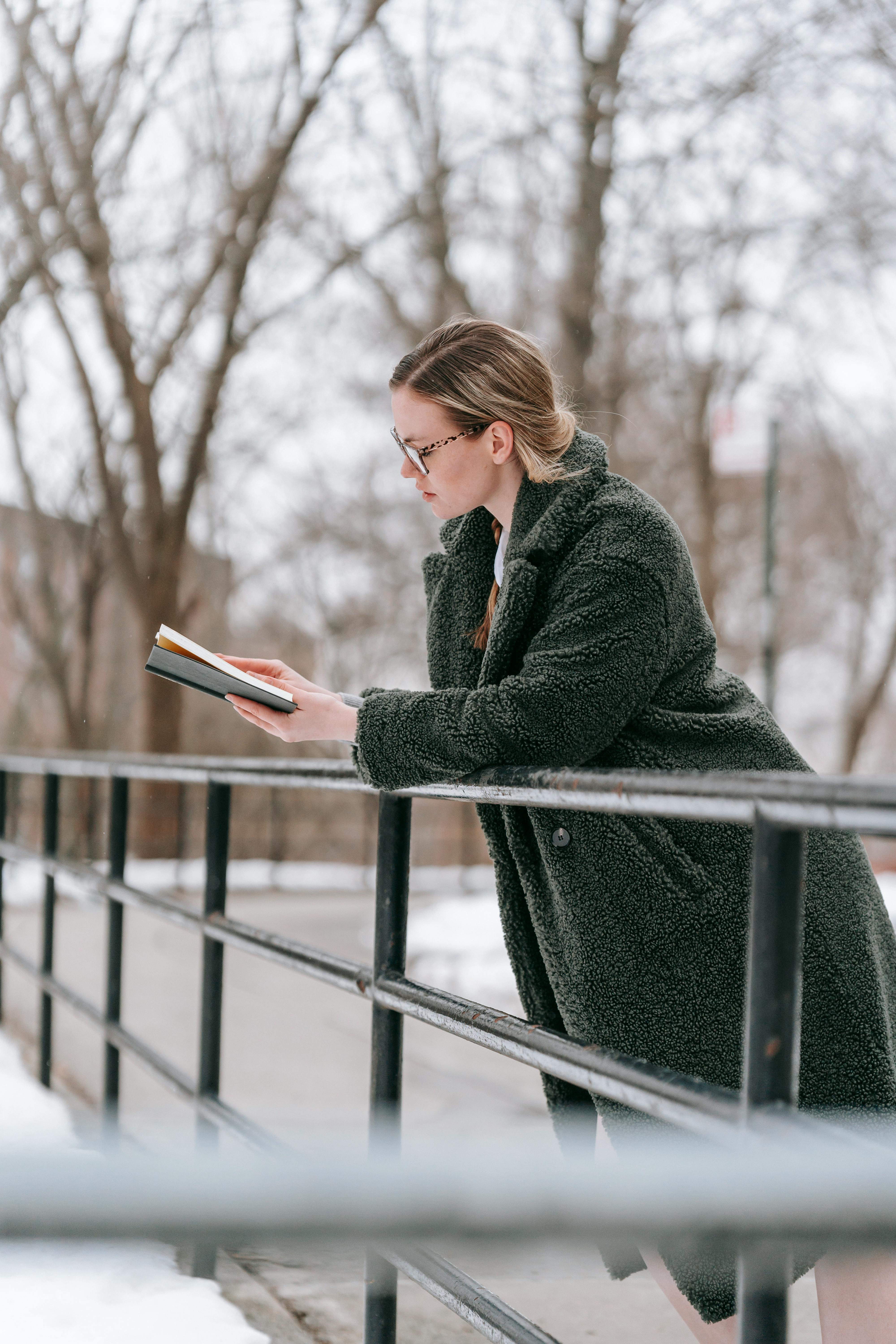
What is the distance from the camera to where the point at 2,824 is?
5.21 m

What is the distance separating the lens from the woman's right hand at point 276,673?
6.57ft

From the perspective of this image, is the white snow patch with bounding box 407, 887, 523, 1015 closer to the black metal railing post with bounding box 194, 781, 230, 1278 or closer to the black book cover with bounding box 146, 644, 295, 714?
the black metal railing post with bounding box 194, 781, 230, 1278

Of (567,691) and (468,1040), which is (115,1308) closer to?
(468,1040)

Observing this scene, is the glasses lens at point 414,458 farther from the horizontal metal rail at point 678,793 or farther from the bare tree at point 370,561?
the bare tree at point 370,561

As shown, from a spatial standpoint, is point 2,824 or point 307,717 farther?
point 2,824

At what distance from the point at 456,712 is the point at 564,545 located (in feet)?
0.89

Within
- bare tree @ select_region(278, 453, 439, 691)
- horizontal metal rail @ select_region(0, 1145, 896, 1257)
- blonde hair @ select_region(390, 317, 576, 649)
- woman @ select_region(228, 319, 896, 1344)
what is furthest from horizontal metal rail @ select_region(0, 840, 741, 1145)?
bare tree @ select_region(278, 453, 439, 691)

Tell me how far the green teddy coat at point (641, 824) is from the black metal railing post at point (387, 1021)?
0.23 m

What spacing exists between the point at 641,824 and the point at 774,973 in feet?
1.93

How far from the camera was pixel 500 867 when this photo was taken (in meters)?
1.92

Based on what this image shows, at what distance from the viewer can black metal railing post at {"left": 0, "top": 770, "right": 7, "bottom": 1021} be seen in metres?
5.15

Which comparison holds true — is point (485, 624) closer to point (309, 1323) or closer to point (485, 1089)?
point (309, 1323)

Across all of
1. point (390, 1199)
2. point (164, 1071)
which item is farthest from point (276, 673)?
point (390, 1199)

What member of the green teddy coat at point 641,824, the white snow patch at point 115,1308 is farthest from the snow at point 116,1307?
the green teddy coat at point 641,824
